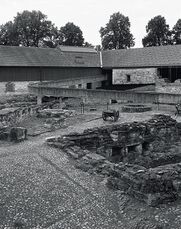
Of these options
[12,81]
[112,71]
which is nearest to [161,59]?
[112,71]

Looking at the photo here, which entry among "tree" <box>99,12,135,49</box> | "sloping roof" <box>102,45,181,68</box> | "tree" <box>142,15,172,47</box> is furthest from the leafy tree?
"tree" <box>142,15,172,47</box>

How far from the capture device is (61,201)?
33.8 feet

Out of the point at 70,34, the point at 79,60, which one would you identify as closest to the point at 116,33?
the point at 70,34

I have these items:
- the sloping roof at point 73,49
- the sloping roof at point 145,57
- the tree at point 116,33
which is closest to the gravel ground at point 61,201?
the sloping roof at point 145,57

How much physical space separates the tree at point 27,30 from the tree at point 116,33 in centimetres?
1158

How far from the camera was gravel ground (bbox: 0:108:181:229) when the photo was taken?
9.13 m

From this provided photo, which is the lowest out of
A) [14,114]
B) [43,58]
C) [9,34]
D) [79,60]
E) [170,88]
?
[14,114]

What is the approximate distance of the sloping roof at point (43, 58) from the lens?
38.7m

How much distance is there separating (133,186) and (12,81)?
99.4ft

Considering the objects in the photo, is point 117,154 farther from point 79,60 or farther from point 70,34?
point 70,34

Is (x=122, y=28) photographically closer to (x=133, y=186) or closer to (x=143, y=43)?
(x=143, y=43)

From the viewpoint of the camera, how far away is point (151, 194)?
10047 millimetres

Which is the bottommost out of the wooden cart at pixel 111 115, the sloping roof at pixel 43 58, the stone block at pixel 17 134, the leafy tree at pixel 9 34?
the stone block at pixel 17 134

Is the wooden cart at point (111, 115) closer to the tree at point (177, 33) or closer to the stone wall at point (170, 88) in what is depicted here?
the stone wall at point (170, 88)
